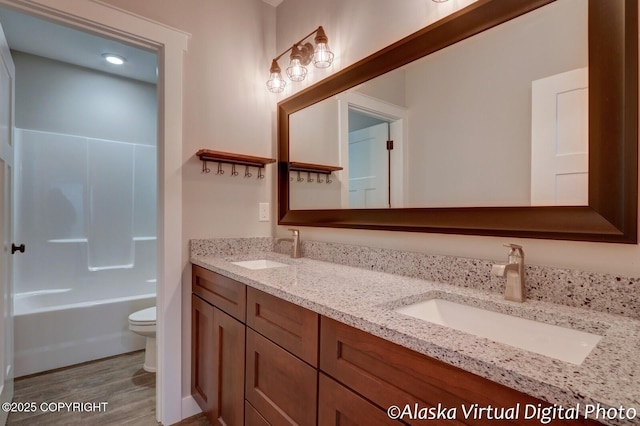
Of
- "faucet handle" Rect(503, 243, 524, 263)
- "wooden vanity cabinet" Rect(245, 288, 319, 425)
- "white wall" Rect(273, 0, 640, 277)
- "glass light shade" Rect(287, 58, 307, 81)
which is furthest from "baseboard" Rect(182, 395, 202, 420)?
"glass light shade" Rect(287, 58, 307, 81)

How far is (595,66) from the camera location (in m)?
0.87

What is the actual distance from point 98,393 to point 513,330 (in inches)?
93.6

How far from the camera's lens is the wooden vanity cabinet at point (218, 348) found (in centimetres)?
135

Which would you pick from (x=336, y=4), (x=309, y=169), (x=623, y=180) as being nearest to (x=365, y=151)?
(x=309, y=169)

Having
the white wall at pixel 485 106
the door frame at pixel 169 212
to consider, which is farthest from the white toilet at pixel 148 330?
the white wall at pixel 485 106

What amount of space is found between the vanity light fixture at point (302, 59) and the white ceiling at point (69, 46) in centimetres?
102

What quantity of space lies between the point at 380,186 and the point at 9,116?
216 cm

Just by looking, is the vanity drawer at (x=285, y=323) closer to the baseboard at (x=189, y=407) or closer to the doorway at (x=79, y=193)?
the baseboard at (x=189, y=407)

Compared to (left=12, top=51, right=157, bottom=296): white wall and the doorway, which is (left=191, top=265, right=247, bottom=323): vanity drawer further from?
(left=12, top=51, right=157, bottom=296): white wall

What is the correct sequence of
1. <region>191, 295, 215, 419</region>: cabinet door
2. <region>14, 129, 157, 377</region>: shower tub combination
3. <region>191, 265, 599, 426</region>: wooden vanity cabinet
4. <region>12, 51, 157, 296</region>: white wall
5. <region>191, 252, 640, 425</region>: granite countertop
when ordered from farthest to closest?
<region>12, 51, 157, 296</region>: white wall → <region>14, 129, 157, 377</region>: shower tub combination → <region>191, 295, 215, 419</region>: cabinet door → <region>191, 265, 599, 426</region>: wooden vanity cabinet → <region>191, 252, 640, 425</region>: granite countertop

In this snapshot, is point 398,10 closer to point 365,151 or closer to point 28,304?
point 365,151

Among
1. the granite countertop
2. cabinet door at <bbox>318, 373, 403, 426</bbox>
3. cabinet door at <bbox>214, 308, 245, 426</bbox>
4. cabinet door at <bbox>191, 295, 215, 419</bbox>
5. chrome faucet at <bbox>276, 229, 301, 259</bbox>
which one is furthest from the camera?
chrome faucet at <bbox>276, 229, 301, 259</bbox>

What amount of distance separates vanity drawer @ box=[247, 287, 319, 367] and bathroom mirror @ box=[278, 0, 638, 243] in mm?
613

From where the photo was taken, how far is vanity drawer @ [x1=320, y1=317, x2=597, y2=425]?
58 centimetres
